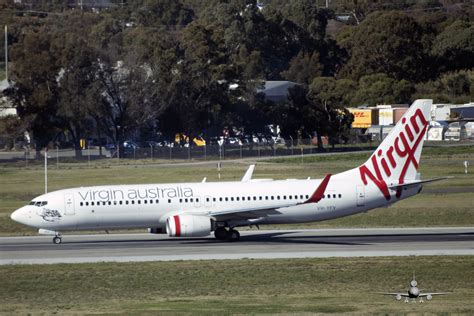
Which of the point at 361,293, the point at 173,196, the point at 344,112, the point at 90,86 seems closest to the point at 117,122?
the point at 90,86

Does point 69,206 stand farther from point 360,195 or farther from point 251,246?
point 360,195

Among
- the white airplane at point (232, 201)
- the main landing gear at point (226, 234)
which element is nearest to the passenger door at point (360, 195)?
the white airplane at point (232, 201)

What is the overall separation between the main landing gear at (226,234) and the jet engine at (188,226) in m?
1.54

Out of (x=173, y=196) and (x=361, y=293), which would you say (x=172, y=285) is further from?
(x=173, y=196)

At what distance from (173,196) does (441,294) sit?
1622cm

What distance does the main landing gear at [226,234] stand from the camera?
4469 centimetres

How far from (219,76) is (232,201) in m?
69.9

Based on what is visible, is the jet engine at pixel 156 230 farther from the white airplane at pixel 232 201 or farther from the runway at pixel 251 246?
the runway at pixel 251 246

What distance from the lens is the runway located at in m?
39.7

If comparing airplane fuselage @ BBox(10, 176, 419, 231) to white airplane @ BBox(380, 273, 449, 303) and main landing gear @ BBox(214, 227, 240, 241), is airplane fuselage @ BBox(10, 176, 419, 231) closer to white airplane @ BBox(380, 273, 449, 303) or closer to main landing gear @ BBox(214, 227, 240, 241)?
main landing gear @ BBox(214, 227, 240, 241)

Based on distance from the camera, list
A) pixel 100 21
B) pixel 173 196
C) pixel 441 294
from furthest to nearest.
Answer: pixel 100 21
pixel 173 196
pixel 441 294

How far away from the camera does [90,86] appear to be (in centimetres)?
10331

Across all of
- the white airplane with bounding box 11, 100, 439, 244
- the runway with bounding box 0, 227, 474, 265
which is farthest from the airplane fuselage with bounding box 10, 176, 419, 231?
the runway with bounding box 0, 227, 474, 265

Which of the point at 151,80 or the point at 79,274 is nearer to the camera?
the point at 79,274
